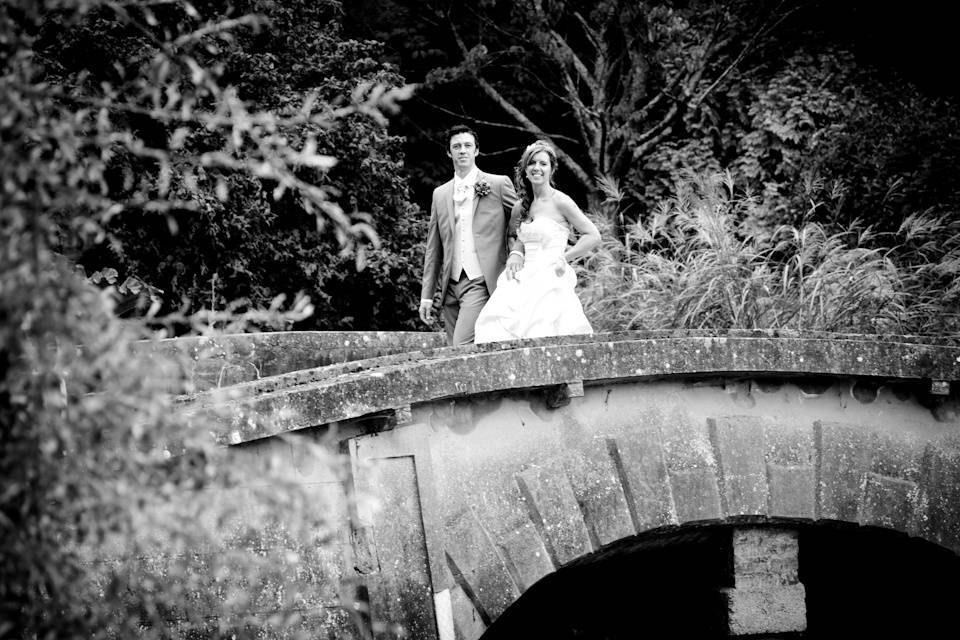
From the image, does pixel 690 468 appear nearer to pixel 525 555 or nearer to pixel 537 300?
pixel 525 555

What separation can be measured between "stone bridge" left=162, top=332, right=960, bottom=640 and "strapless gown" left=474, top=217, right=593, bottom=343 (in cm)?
100

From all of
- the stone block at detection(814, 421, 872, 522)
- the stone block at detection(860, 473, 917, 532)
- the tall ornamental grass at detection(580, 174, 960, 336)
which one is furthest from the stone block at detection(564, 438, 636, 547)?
the tall ornamental grass at detection(580, 174, 960, 336)

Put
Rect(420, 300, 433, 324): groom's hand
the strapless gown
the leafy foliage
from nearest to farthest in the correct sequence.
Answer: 1. the strapless gown
2. Rect(420, 300, 433, 324): groom's hand
3. the leafy foliage

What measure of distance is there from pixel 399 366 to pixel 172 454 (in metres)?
1.08

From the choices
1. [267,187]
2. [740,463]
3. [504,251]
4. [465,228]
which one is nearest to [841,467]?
[740,463]

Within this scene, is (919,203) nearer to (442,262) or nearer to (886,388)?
(886,388)

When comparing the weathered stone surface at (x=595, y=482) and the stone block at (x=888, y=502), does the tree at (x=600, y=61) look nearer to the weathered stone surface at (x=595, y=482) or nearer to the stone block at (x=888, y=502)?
the stone block at (x=888, y=502)

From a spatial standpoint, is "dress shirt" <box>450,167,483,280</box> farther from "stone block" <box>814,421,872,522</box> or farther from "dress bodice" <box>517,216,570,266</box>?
"stone block" <box>814,421,872,522</box>

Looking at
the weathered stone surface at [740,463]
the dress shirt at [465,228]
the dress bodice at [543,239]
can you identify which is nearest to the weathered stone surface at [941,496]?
the weathered stone surface at [740,463]

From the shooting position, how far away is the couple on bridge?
22.0 ft

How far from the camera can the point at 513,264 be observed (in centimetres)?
679

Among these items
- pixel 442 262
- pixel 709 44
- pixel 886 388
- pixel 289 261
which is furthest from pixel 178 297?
pixel 709 44

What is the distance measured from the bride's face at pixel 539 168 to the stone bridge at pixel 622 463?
1.60 m

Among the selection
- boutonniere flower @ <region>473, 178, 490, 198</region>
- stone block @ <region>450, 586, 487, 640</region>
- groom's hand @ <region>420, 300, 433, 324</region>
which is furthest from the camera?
groom's hand @ <region>420, 300, 433, 324</region>
